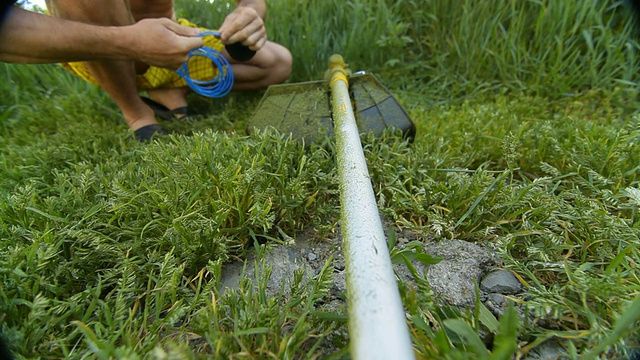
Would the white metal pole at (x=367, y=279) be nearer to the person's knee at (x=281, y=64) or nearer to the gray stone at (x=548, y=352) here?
the gray stone at (x=548, y=352)

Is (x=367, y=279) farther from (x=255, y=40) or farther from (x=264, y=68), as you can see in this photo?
(x=264, y=68)

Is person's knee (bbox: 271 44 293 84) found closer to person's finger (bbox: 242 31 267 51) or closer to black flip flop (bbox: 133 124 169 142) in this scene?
person's finger (bbox: 242 31 267 51)

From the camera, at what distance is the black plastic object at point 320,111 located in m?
1.65

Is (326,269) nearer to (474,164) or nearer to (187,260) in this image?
(187,260)

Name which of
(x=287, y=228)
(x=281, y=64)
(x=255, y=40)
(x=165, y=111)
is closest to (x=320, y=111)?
(x=255, y=40)

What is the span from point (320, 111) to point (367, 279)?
3.83 ft

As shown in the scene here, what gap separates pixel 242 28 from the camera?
187cm

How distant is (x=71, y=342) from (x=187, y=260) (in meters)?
0.31

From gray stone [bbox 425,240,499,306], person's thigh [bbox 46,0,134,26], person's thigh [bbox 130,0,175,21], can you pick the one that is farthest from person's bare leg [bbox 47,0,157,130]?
gray stone [bbox 425,240,499,306]

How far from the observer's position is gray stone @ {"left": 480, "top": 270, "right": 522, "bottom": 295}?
97 cm

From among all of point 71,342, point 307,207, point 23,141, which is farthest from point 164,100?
point 71,342

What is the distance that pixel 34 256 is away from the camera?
930 mm

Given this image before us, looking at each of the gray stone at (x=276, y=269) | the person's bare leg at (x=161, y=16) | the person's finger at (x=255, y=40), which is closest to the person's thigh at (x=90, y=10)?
the person's bare leg at (x=161, y=16)

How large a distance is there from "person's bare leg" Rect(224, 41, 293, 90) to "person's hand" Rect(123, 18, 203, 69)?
0.77m
